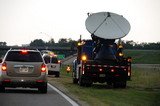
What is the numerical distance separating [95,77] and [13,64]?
800 cm

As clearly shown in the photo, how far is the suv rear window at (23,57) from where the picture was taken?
2488 centimetres

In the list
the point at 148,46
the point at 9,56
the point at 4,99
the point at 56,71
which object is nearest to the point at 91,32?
the point at 9,56

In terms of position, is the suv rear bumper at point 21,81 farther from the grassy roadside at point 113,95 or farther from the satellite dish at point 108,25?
the satellite dish at point 108,25

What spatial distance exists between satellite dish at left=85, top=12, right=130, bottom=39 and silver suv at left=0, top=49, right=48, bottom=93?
8616 mm

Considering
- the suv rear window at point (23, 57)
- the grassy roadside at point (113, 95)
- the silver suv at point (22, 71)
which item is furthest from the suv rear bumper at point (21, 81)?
the grassy roadside at point (113, 95)

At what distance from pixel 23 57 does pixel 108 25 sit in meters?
9.55

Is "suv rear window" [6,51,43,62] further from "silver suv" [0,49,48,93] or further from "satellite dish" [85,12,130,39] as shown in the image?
"satellite dish" [85,12,130,39]

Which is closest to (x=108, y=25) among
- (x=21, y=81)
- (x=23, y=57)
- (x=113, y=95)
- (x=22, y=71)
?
(x=113, y=95)

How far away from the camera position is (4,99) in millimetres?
21359

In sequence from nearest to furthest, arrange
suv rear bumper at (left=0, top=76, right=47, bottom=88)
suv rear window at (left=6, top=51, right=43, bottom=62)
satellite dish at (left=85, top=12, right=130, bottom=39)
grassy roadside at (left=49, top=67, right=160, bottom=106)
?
grassy roadside at (left=49, top=67, right=160, bottom=106) < suv rear bumper at (left=0, top=76, right=47, bottom=88) < suv rear window at (left=6, top=51, right=43, bottom=62) < satellite dish at (left=85, top=12, right=130, bottom=39)

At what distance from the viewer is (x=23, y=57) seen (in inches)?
984

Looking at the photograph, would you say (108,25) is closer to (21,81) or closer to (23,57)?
(23,57)

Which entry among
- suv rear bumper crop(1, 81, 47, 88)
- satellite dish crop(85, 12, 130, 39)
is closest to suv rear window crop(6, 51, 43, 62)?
suv rear bumper crop(1, 81, 47, 88)

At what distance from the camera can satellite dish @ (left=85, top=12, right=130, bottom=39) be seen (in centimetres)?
3319
